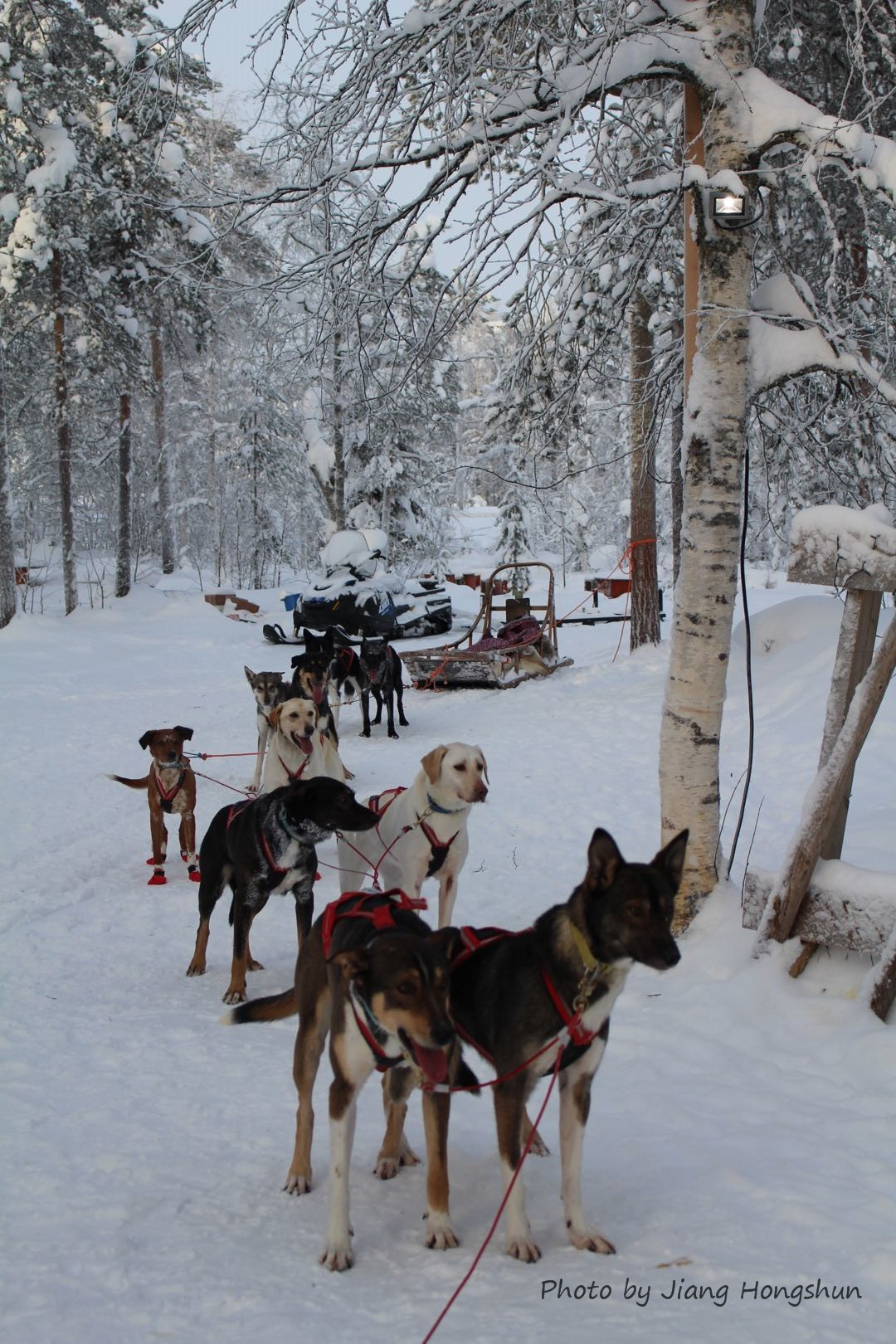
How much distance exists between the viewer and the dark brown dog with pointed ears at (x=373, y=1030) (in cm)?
249

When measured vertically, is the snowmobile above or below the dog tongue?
above

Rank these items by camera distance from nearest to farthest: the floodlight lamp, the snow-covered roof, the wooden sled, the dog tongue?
the dog tongue → the snow-covered roof → the floodlight lamp → the wooden sled

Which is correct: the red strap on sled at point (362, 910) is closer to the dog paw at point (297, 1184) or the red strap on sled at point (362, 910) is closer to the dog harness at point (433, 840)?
the dog paw at point (297, 1184)

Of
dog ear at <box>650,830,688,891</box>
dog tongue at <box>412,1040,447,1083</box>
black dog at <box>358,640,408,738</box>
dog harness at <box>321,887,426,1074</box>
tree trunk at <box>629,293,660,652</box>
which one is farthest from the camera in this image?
tree trunk at <box>629,293,660,652</box>

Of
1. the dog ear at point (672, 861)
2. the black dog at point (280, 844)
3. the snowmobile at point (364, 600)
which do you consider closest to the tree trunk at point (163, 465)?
the snowmobile at point (364, 600)

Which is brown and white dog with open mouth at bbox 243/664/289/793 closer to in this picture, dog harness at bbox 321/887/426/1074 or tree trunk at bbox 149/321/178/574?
dog harness at bbox 321/887/426/1074

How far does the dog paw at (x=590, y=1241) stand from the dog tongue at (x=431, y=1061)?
0.67m

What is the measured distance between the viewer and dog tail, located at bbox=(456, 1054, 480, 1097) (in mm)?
2668

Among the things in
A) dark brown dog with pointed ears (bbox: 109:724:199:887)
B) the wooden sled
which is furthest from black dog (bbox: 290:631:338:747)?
the wooden sled

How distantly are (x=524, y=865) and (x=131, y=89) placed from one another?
207 inches

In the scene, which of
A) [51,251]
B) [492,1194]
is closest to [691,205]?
[492,1194]

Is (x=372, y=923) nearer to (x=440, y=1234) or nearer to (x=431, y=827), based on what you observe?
(x=440, y=1234)

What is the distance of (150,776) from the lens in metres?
6.68

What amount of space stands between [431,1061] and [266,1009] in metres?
0.99
